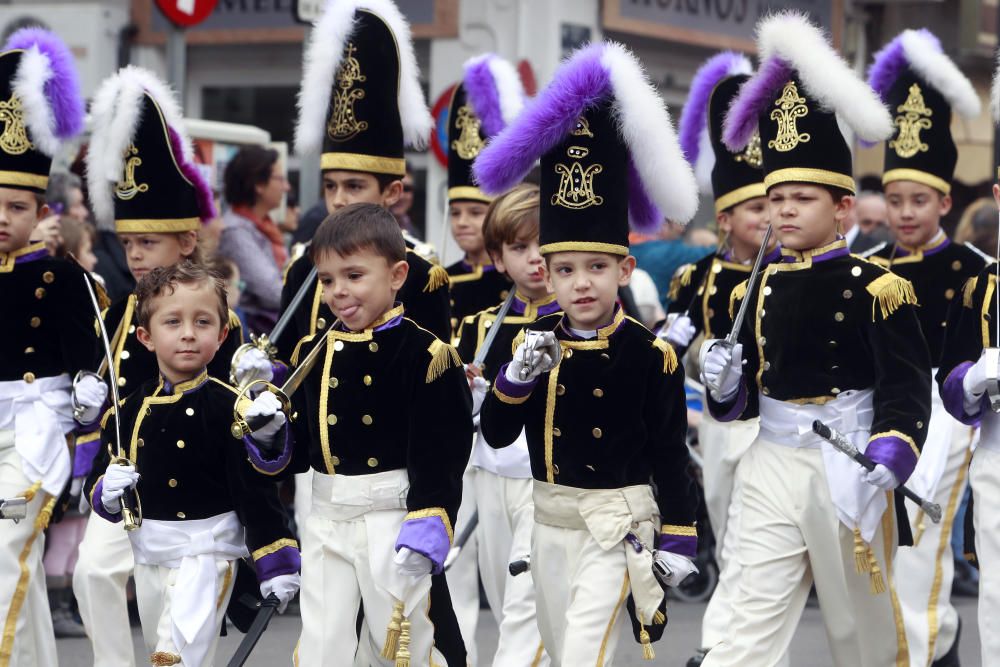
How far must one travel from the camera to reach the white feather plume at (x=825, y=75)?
6.36 meters

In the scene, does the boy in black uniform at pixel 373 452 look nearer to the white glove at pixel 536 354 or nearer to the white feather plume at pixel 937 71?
the white glove at pixel 536 354

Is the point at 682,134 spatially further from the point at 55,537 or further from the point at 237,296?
the point at 55,537

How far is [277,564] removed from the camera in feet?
19.9

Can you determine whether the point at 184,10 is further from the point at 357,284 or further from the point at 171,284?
the point at 357,284

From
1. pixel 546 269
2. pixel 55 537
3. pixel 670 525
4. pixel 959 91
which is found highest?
pixel 959 91

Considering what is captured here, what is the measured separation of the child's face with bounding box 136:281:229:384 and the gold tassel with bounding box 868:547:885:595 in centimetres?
226

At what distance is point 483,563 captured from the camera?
25.2 ft

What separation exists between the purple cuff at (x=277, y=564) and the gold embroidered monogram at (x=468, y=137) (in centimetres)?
343

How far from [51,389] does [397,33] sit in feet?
6.51

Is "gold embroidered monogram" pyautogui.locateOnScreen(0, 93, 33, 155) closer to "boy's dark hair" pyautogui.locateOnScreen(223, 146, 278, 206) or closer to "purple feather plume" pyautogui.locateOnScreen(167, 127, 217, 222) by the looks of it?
"purple feather plume" pyautogui.locateOnScreen(167, 127, 217, 222)

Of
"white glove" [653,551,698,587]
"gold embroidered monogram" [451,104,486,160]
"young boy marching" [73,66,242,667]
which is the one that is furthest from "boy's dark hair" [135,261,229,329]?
"gold embroidered monogram" [451,104,486,160]

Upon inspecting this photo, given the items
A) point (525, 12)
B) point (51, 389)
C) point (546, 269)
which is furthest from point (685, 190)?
point (525, 12)

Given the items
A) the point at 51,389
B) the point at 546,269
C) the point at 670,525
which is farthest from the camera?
the point at 51,389

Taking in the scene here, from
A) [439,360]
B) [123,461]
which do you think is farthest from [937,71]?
[123,461]
